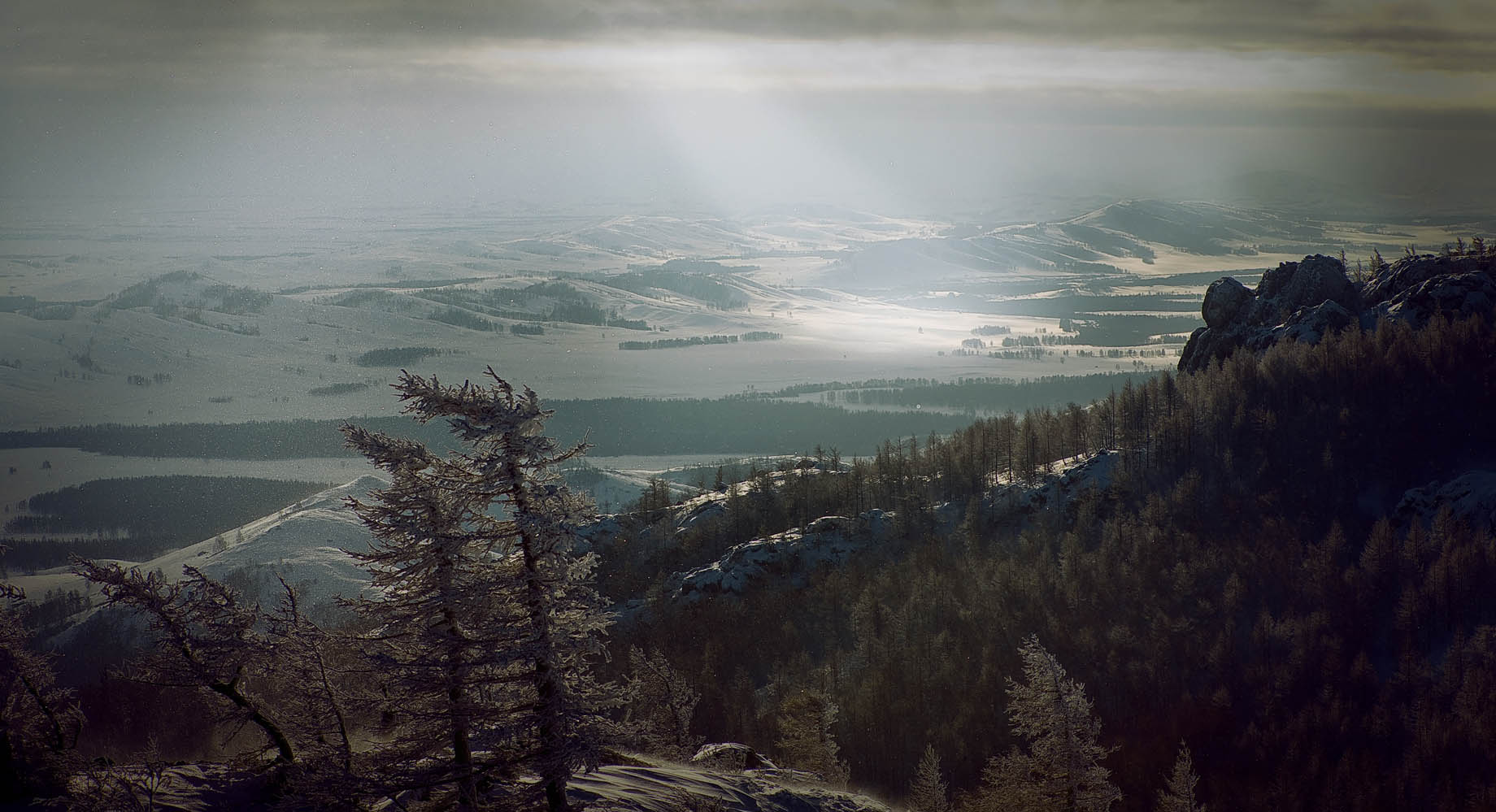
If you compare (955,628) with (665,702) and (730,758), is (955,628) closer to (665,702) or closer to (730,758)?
(665,702)

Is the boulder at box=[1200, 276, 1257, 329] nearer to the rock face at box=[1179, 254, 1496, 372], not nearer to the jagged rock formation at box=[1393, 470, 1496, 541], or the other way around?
the rock face at box=[1179, 254, 1496, 372]

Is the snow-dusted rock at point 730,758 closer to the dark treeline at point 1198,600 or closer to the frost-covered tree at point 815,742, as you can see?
the frost-covered tree at point 815,742

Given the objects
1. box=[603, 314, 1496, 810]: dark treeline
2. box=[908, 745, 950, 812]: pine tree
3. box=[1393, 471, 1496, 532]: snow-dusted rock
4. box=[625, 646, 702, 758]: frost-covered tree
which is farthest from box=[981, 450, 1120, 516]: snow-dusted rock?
box=[625, 646, 702, 758]: frost-covered tree

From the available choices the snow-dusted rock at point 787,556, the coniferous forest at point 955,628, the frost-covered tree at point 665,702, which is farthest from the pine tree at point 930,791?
the snow-dusted rock at point 787,556

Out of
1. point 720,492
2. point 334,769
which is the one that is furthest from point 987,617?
point 334,769

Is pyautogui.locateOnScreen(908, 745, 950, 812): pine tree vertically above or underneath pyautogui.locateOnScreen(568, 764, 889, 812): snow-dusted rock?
underneath

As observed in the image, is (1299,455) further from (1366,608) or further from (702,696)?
(702,696)

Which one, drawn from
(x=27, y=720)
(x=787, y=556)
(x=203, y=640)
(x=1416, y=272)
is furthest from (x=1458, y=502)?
(x=27, y=720)
